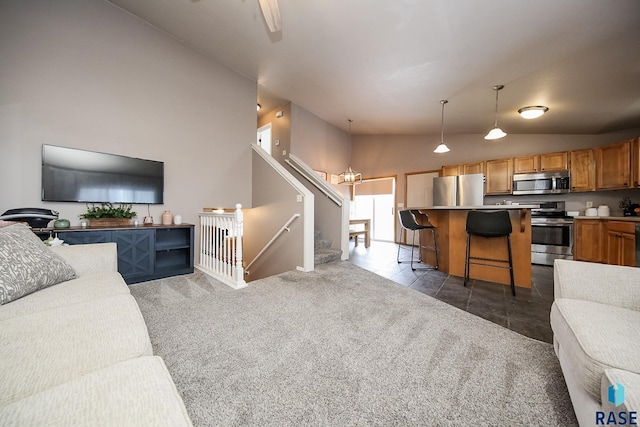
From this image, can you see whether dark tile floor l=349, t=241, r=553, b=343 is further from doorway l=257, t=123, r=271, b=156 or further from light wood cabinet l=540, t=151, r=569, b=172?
doorway l=257, t=123, r=271, b=156

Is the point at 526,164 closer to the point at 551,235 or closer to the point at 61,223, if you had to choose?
the point at 551,235

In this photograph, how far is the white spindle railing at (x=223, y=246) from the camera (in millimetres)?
2711

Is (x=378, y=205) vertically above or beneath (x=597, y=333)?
above

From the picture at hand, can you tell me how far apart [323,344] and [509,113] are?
501 centimetres

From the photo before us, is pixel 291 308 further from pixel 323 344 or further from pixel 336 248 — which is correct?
pixel 336 248

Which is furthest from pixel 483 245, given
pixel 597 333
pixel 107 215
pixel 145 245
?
pixel 107 215

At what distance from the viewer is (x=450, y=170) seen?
5.74 metres

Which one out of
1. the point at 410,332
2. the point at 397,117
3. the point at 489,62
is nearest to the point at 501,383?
the point at 410,332

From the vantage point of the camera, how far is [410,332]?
1.73m

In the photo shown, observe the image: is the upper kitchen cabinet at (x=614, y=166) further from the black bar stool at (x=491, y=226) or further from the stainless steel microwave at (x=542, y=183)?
the black bar stool at (x=491, y=226)

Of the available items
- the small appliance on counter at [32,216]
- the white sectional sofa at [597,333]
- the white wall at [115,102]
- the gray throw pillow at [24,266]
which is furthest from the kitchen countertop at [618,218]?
the small appliance on counter at [32,216]

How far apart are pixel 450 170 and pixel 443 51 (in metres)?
3.49

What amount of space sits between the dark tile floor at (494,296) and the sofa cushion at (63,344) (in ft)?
8.67

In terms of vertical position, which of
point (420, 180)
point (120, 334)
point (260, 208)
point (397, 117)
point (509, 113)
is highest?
point (397, 117)
